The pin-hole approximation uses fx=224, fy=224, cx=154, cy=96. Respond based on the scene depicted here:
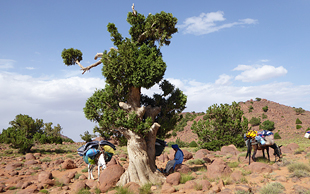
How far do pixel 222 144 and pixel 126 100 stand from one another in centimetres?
1594

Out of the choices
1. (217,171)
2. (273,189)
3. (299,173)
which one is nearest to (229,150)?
(217,171)

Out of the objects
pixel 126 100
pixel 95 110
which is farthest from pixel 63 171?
pixel 126 100

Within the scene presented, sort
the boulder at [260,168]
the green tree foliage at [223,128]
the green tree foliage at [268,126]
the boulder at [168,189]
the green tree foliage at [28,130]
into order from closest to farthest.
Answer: the boulder at [168,189] → the boulder at [260,168] → the green tree foliage at [223,128] → the green tree foliage at [28,130] → the green tree foliage at [268,126]

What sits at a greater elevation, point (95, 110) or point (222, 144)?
point (95, 110)

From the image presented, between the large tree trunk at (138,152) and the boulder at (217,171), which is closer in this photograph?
the boulder at (217,171)

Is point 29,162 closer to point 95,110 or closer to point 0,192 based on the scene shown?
point 0,192

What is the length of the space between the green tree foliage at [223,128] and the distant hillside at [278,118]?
16.6 metres

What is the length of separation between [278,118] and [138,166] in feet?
166

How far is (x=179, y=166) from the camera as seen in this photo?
13.3 m

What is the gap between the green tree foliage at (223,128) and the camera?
24719mm

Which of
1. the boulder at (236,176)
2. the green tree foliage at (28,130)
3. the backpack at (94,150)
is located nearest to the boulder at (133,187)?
the backpack at (94,150)

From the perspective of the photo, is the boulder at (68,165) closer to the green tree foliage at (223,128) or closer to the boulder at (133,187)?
the boulder at (133,187)

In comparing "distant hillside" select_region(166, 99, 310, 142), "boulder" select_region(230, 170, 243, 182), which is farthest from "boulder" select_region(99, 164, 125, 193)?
"distant hillside" select_region(166, 99, 310, 142)

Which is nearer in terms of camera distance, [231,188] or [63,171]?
[231,188]
